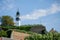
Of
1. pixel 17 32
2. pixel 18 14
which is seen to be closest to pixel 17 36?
pixel 17 32

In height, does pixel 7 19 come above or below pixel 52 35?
above

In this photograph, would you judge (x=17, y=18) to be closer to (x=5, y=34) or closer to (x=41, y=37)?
(x=5, y=34)

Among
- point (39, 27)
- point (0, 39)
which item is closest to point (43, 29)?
point (39, 27)

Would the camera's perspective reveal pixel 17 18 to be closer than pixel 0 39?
No

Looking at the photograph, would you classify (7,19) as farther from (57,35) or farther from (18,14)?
(57,35)

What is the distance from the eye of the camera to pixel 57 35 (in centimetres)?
2831

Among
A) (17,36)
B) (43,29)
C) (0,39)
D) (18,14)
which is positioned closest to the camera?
(0,39)

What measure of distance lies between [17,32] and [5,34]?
2220 mm

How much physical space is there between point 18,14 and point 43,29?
11.0 m

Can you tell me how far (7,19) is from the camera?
57219 millimetres

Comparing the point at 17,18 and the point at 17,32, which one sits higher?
the point at 17,18

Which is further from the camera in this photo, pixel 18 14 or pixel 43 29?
pixel 18 14

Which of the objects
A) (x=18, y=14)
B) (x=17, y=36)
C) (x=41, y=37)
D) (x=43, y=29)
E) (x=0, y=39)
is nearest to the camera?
Answer: (x=0, y=39)

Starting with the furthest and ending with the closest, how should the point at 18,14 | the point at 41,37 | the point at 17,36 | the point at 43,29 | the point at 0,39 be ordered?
1. the point at 18,14
2. the point at 43,29
3. the point at 17,36
4. the point at 41,37
5. the point at 0,39
